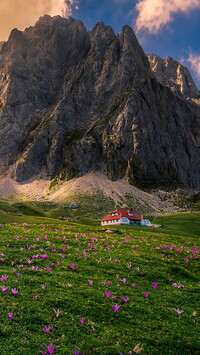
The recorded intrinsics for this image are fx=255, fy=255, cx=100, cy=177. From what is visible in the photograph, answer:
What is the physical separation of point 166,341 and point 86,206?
167238mm

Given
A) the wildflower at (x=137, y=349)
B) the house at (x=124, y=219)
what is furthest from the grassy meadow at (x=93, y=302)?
the house at (x=124, y=219)

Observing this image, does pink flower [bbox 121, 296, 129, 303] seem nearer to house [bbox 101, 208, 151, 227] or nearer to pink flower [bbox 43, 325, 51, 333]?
pink flower [bbox 43, 325, 51, 333]

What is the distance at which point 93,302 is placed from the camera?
11906 mm

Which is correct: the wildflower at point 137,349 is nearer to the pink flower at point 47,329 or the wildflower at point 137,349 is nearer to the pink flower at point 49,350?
the pink flower at point 49,350

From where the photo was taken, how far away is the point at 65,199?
626 ft

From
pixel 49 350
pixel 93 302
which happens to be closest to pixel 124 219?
pixel 93 302

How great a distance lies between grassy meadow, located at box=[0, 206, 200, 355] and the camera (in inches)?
358

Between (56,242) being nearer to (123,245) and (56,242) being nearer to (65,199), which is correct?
(123,245)

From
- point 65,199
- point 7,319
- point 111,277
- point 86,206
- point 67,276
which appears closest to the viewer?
point 7,319

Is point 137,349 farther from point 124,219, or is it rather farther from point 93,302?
point 124,219

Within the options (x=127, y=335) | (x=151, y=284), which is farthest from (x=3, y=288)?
(x=151, y=284)

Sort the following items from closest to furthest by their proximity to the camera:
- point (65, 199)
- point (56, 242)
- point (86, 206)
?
point (56, 242) < point (86, 206) < point (65, 199)

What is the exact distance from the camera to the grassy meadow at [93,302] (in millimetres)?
9086

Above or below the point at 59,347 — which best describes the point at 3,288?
above
